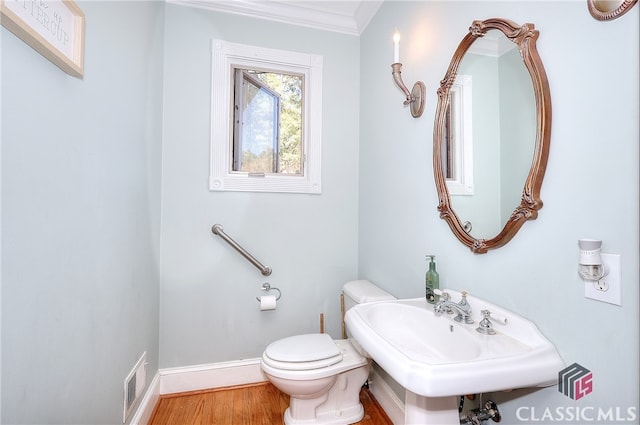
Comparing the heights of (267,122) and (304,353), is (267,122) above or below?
above

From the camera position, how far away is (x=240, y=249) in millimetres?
1976

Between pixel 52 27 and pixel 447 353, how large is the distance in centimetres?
160

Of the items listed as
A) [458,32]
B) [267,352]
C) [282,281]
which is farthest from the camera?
[282,281]

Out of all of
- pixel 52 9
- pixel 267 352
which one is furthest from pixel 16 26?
pixel 267 352

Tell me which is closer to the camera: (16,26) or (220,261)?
(16,26)

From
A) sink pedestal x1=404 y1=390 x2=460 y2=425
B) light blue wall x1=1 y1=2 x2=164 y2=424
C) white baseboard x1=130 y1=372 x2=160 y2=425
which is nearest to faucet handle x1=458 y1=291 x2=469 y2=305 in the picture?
sink pedestal x1=404 y1=390 x2=460 y2=425

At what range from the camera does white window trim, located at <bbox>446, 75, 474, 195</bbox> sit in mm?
1217

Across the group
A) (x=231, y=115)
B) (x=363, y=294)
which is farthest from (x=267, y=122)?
(x=363, y=294)

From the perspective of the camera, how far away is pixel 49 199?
834mm

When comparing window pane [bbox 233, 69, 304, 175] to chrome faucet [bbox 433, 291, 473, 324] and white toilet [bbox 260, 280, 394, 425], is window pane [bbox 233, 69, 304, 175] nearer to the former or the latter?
white toilet [bbox 260, 280, 394, 425]

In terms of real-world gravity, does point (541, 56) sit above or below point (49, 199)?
above

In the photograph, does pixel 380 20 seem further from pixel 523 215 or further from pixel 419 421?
pixel 419 421

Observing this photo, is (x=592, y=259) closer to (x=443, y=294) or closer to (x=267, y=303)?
(x=443, y=294)

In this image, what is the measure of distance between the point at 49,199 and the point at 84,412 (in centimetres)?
74
